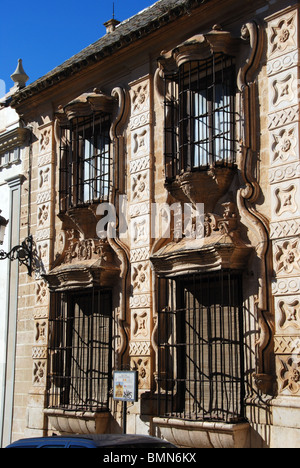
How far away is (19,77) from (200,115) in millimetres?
6910

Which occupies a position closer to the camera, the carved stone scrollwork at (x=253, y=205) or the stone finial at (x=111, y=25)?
the carved stone scrollwork at (x=253, y=205)

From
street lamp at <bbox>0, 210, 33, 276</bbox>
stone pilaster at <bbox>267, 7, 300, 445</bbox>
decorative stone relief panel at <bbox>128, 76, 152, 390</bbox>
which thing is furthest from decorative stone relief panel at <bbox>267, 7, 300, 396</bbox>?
street lamp at <bbox>0, 210, 33, 276</bbox>

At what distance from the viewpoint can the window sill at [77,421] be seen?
42.0 ft

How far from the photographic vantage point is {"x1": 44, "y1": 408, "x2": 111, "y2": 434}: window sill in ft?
42.0

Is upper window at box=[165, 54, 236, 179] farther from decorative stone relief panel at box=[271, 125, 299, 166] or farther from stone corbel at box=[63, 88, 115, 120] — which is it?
stone corbel at box=[63, 88, 115, 120]

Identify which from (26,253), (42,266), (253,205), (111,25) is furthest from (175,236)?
(111,25)

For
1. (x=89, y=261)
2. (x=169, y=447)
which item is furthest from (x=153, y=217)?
(x=169, y=447)

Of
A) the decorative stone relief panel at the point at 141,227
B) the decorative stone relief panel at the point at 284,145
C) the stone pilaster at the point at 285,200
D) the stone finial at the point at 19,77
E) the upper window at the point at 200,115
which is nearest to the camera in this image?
the stone pilaster at the point at 285,200

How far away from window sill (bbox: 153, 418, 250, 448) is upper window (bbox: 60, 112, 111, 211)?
188 inches

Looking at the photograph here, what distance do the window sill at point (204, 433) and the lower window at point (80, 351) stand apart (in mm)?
2096

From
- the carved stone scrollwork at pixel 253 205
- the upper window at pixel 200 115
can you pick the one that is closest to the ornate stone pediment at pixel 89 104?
the upper window at pixel 200 115

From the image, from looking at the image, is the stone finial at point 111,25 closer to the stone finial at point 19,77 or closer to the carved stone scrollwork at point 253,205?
the stone finial at point 19,77

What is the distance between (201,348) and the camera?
37.8 feet

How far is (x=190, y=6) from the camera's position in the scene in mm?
12086
